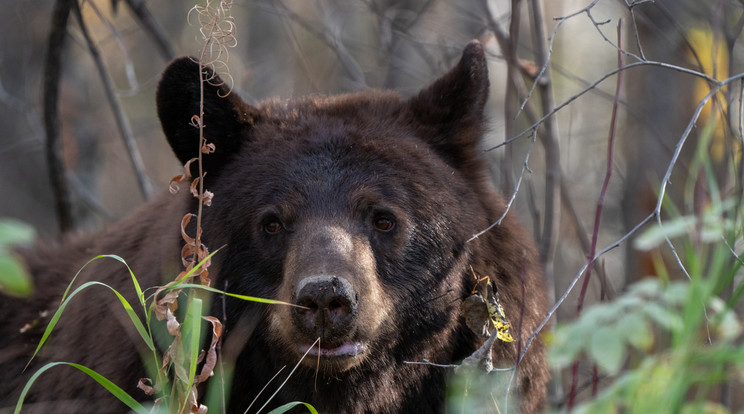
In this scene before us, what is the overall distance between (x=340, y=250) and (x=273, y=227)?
0.42 m

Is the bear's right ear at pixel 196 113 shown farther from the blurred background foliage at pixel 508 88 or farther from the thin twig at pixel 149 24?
the thin twig at pixel 149 24

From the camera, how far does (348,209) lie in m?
3.45

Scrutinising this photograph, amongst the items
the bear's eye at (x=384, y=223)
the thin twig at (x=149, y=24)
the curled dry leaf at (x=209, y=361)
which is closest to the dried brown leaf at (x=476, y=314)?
the bear's eye at (x=384, y=223)

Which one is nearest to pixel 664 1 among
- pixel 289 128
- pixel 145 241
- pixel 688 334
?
pixel 289 128

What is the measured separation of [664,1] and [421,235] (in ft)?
13.9

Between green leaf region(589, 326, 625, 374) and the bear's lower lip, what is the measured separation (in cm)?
139

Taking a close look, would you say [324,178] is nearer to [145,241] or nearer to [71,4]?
[145,241]

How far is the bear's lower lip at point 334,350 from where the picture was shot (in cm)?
311

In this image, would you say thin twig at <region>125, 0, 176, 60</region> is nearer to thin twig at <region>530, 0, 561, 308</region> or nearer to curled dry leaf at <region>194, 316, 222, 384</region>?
thin twig at <region>530, 0, 561, 308</region>

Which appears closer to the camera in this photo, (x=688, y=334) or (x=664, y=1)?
(x=688, y=334)

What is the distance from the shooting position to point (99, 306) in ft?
12.7

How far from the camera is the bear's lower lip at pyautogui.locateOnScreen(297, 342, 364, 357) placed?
123 inches

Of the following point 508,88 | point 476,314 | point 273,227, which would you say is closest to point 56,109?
point 273,227

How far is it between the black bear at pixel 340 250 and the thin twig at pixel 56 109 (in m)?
1.75
